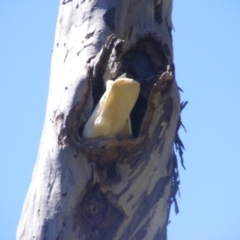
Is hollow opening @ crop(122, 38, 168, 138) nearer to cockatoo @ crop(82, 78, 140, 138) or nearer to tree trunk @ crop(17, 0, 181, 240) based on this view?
tree trunk @ crop(17, 0, 181, 240)

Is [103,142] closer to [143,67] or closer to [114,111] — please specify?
[114,111]

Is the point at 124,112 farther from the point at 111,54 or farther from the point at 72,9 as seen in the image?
the point at 72,9

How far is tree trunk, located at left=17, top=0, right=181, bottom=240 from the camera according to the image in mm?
3076

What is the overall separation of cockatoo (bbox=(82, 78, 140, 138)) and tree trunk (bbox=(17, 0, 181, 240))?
3 centimetres

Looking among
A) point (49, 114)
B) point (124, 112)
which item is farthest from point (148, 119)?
point (49, 114)

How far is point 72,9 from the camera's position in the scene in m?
3.38

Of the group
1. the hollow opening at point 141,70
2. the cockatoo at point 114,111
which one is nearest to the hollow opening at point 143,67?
the hollow opening at point 141,70

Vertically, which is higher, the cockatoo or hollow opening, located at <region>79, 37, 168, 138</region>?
hollow opening, located at <region>79, 37, 168, 138</region>

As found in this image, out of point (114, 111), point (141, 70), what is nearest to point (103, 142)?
point (114, 111)

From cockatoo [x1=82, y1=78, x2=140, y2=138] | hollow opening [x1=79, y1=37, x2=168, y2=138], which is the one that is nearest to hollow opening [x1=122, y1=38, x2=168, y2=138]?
hollow opening [x1=79, y1=37, x2=168, y2=138]

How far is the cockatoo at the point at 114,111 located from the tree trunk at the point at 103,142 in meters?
0.03

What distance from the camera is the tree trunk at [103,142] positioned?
10.1ft

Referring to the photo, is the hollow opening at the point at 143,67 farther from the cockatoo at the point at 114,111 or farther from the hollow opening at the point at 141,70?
the cockatoo at the point at 114,111

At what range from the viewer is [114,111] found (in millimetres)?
3066
